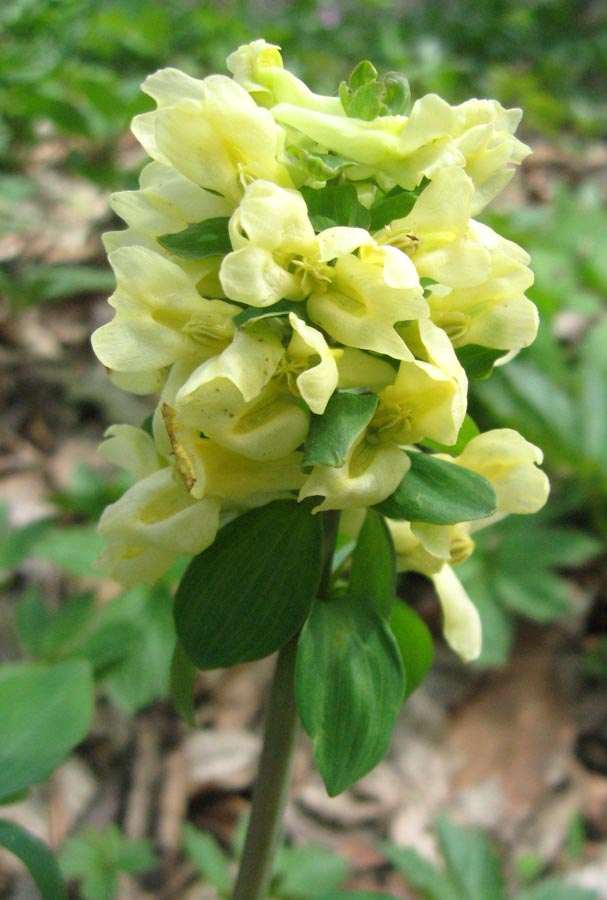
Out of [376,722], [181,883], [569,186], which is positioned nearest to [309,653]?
[376,722]

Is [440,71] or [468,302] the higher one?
[468,302]

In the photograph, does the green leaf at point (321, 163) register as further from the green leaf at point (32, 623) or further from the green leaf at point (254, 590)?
the green leaf at point (32, 623)

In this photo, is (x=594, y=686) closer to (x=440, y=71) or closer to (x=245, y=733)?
(x=245, y=733)

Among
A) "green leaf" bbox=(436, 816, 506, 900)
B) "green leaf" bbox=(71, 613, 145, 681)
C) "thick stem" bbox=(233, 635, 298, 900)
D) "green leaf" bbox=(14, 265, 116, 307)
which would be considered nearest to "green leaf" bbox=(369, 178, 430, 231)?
"thick stem" bbox=(233, 635, 298, 900)

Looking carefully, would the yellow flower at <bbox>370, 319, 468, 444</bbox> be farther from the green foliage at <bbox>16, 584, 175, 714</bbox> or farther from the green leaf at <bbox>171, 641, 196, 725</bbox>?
the green foliage at <bbox>16, 584, 175, 714</bbox>

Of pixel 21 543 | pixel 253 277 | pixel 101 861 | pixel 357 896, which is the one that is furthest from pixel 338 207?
pixel 101 861

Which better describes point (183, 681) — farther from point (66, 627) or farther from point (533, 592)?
point (533, 592)
